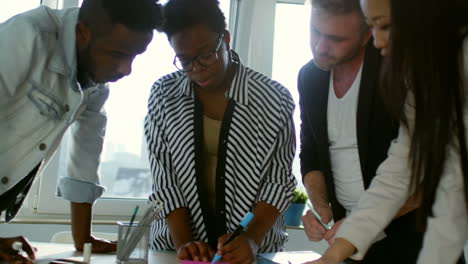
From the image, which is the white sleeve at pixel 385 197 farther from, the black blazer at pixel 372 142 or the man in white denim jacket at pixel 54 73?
the man in white denim jacket at pixel 54 73

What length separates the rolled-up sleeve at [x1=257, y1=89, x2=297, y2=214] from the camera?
1.71 metres

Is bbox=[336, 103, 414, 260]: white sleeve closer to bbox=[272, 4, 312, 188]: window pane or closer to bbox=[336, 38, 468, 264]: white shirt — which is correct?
bbox=[336, 38, 468, 264]: white shirt

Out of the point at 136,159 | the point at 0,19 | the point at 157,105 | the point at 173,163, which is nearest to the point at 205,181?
the point at 173,163

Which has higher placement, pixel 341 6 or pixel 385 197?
pixel 341 6

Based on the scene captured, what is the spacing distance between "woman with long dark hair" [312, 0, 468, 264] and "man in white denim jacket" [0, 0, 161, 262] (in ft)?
2.50

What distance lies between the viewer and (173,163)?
5.78ft

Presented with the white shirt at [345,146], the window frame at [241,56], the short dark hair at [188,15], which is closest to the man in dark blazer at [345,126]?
the white shirt at [345,146]

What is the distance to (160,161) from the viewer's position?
179cm

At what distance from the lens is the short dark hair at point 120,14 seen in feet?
5.13

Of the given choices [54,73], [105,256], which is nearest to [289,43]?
[54,73]

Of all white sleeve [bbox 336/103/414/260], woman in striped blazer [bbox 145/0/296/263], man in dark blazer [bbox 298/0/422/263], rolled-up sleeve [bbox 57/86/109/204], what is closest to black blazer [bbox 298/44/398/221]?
man in dark blazer [bbox 298/0/422/263]

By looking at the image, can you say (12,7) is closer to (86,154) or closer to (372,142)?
(86,154)

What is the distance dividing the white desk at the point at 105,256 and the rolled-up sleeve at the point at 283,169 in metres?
0.15

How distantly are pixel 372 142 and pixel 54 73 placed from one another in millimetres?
902
